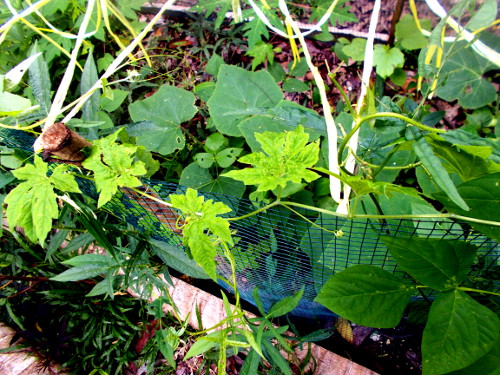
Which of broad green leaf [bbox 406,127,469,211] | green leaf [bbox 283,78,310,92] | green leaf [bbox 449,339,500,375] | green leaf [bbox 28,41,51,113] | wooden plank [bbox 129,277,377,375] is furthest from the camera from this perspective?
green leaf [bbox 283,78,310,92]

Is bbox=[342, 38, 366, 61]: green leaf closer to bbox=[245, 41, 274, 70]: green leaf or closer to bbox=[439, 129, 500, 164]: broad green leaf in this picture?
bbox=[245, 41, 274, 70]: green leaf

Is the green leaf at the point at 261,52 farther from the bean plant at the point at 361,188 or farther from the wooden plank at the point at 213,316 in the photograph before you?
the wooden plank at the point at 213,316

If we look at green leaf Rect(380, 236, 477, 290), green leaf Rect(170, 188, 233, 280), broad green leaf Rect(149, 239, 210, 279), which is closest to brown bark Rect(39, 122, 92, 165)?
green leaf Rect(170, 188, 233, 280)

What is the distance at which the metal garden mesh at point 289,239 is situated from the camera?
112cm

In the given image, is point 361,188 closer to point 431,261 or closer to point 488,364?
point 431,261

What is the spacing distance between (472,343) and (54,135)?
1.09m

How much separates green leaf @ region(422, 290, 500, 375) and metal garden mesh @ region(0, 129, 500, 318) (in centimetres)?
26

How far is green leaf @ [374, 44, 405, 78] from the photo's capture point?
6.27ft

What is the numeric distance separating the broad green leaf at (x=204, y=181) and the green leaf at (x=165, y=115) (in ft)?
0.46

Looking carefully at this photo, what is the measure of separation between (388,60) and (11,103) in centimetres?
175

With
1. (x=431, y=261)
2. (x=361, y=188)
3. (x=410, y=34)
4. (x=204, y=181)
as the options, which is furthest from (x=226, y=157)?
(x=410, y=34)

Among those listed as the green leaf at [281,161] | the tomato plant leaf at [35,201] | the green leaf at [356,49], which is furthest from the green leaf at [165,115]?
the green leaf at [356,49]

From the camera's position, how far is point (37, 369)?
1595 millimetres

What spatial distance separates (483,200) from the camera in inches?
30.5
